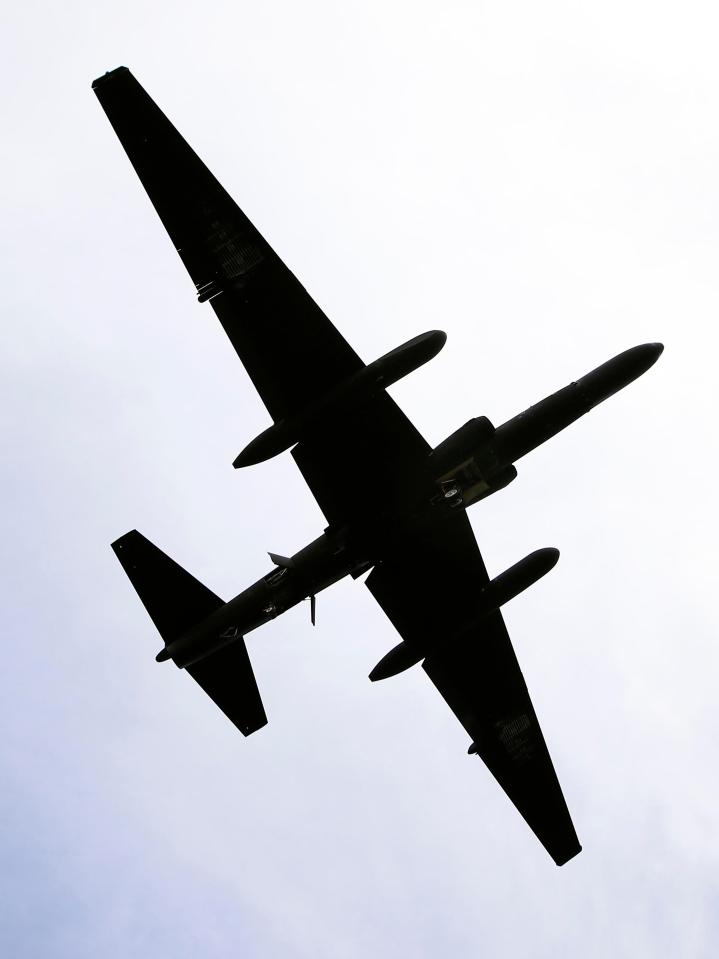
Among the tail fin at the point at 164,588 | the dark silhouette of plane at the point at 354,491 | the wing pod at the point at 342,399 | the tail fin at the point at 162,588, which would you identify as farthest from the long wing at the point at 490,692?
the wing pod at the point at 342,399

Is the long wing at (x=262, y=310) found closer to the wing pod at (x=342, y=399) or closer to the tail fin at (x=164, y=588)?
the wing pod at (x=342, y=399)

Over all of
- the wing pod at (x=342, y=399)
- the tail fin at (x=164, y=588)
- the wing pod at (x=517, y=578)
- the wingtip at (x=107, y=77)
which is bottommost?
the wing pod at (x=517, y=578)

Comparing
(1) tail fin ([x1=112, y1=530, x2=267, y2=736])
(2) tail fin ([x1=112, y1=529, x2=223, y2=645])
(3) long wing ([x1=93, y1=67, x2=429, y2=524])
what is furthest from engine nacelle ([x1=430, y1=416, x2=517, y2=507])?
(2) tail fin ([x1=112, y1=529, x2=223, y2=645])

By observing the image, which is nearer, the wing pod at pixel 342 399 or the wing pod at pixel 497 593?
the wing pod at pixel 342 399

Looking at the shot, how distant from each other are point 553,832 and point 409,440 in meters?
14.0

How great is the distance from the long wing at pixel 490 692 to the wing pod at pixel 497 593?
1.52 ft

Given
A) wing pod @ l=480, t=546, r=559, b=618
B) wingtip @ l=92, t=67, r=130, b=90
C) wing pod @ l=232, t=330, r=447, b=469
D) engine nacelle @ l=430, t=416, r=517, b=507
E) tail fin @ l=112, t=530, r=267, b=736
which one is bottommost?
wing pod @ l=480, t=546, r=559, b=618

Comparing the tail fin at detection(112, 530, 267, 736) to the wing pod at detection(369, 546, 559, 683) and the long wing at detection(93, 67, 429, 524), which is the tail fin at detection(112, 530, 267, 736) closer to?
the long wing at detection(93, 67, 429, 524)

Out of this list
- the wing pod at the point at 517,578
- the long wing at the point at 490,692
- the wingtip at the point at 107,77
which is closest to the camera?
the wingtip at the point at 107,77

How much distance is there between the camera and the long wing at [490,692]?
29.8 metres

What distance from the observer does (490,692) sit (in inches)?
1223

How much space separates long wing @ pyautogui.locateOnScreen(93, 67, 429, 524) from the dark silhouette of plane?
0.12ft

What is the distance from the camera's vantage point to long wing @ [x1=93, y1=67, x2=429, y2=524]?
952 inches

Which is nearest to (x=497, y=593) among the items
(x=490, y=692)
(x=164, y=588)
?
(x=490, y=692)
